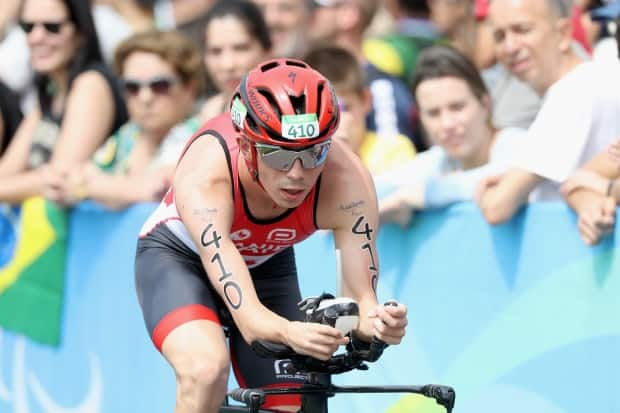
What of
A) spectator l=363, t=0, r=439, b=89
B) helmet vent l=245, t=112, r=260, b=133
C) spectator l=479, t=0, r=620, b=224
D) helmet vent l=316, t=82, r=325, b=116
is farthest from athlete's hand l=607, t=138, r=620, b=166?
spectator l=363, t=0, r=439, b=89

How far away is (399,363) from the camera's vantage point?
265 inches

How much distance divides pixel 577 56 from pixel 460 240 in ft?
3.88

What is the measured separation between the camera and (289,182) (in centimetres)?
490

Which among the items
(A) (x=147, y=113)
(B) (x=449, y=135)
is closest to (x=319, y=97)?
(B) (x=449, y=135)

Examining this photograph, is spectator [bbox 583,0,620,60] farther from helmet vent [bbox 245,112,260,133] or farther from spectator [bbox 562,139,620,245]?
helmet vent [bbox 245,112,260,133]

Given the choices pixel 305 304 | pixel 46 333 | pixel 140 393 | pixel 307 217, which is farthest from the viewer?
pixel 46 333

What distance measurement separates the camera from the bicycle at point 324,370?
4.51 meters

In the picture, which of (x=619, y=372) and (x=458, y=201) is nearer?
(x=619, y=372)

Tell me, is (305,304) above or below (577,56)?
below

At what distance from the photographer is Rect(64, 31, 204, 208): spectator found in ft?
27.3

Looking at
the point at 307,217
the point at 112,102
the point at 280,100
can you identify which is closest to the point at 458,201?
the point at 307,217

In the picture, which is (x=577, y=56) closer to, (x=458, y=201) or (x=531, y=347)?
(x=458, y=201)

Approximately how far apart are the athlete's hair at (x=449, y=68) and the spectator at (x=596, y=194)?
1529 mm

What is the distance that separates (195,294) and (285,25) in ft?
13.6
